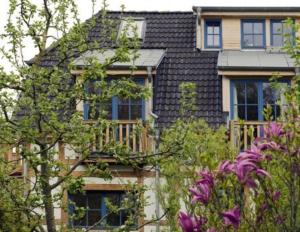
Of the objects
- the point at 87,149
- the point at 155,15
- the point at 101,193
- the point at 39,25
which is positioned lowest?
the point at 101,193

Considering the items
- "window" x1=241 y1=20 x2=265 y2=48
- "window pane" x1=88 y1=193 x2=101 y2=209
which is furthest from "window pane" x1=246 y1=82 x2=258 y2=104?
"window pane" x1=88 y1=193 x2=101 y2=209

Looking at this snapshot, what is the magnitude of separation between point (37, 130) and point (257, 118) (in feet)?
30.5

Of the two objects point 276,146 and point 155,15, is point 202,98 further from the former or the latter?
point 276,146

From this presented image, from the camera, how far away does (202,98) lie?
19562mm

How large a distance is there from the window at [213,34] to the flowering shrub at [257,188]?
1544 centimetres

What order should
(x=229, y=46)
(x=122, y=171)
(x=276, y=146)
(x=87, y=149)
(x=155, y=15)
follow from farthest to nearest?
(x=155, y=15) → (x=229, y=46) → (x=122, y=171) → (x=87, y=149) → (x=276, y=146)

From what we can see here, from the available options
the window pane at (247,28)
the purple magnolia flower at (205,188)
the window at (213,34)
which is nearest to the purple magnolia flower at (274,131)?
the purple magnolia flower at (205,188)

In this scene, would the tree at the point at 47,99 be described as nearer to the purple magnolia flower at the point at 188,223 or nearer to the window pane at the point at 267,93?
the purple magnolia flower at the point at 188,223

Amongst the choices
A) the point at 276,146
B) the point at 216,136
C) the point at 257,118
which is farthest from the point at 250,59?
the point at 276,146

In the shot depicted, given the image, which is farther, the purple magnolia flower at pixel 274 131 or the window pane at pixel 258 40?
the window pane at pixel 258 40

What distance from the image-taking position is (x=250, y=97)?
19125 mm

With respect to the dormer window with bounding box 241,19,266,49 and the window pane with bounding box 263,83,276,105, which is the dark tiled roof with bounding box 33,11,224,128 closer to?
the dormer window with bounding box 241,19,266,49

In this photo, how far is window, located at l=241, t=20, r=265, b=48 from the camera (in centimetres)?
2092

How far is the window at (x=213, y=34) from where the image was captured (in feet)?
69.9
